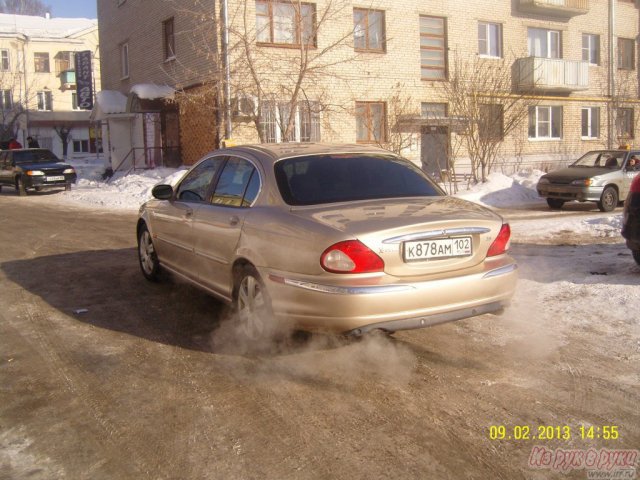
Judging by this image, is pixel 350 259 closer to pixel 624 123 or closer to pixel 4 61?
pixel 624 123

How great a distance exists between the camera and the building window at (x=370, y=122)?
21.7 metres

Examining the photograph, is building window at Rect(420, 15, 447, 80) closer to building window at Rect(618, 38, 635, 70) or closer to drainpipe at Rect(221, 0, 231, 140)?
drainpipe at Rect(221, 0, 231, 140)

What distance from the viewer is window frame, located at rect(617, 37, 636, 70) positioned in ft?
92.5

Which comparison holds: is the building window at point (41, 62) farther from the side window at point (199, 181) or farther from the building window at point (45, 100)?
the side window at point (199, 181)

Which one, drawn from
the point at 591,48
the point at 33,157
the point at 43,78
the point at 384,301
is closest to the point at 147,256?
the point at 384,301

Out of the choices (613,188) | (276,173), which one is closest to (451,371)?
(276,173)

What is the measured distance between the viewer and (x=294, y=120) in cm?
1966

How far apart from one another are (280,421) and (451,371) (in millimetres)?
1346

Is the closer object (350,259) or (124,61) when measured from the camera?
(350,259)

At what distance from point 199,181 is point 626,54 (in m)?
28.3

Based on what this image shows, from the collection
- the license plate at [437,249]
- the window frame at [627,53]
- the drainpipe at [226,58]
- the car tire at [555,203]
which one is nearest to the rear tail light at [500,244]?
the license plate at [437,249]

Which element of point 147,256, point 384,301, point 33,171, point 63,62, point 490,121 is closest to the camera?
point 384,301

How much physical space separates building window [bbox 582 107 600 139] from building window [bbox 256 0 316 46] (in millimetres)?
13750

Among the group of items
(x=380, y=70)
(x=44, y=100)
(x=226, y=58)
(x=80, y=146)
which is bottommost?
(x=226, y=58)
